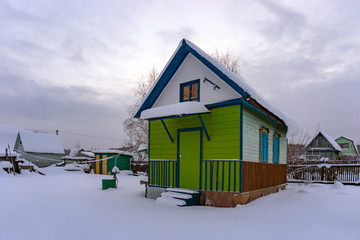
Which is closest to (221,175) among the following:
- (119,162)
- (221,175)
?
(221,175)

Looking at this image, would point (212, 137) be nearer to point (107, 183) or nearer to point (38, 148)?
point (107, 183)

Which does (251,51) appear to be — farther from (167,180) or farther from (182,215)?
(182,215)

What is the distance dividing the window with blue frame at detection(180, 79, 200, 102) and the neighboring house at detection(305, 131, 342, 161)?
102ft

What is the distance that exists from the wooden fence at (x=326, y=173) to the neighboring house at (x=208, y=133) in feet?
20.7

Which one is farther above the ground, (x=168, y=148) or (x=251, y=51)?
(x=251, y=51)

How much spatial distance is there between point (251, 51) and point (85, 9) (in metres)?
9.78

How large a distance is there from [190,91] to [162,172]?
351 centimetres

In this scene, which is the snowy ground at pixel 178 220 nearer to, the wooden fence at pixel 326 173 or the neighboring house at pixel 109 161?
the wooden fence at pixel 326 173

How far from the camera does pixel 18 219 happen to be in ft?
19.8

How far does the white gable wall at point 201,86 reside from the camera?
8859 mm

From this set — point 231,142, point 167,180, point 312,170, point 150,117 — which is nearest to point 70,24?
point 150,117

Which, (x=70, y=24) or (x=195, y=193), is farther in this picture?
(x=70, y=24)

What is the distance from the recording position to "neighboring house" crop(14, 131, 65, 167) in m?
28.7

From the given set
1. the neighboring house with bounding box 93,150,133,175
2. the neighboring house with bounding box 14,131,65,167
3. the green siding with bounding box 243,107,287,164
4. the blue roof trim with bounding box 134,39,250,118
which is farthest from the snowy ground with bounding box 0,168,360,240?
the neighboring house with bounding box 14,131,65,167
